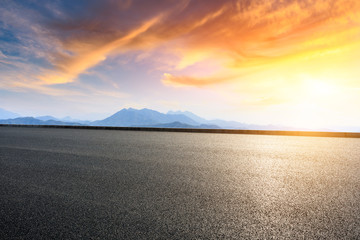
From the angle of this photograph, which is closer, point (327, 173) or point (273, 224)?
point (273, 224)

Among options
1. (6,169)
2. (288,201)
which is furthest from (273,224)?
(6,169)

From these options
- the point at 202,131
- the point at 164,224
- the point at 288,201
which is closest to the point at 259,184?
the point at 288,201

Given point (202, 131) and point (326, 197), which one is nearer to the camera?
point (326, 197)

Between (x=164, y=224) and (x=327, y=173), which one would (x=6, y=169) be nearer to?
(x=164, y=224)

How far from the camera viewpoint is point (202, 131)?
2252 cm

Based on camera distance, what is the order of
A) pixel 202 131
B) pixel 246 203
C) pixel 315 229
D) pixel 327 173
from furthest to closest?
pixel 202 131 < pixel 327 173 < pixel 246 203 < pixel 315 229

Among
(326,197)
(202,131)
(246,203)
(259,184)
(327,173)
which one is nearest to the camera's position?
(246,203)

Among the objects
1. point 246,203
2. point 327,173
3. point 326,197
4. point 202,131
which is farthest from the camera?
point 202,131

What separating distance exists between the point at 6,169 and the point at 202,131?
1760cm

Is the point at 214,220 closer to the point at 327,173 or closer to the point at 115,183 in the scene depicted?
the point at 115,183

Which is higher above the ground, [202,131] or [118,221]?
[202,131]

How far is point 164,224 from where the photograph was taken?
2857mm

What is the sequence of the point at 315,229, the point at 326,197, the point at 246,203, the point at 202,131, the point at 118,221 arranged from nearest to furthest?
the point at 315,229
the point at 118,221
the point at 246,203
the point at 326,197
the point at 202,131

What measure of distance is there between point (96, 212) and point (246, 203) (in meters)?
2.07
